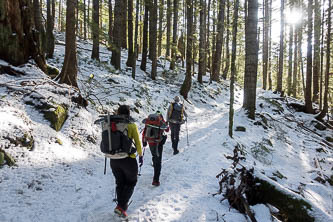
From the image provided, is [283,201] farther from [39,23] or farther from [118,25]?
[118,25]

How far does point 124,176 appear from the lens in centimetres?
400

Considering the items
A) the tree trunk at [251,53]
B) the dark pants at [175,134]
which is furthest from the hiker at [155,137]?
the tree trunk at [251,53]

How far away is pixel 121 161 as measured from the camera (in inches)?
151

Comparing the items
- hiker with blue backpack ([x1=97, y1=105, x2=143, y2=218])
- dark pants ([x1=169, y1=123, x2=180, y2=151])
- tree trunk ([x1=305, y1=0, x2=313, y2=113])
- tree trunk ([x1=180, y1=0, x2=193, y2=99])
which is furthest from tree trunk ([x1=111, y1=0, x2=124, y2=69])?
tree trunk ([x1=305, y1=0, x2=313, y2=113])

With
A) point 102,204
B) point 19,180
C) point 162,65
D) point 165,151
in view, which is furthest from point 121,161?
point 162,65

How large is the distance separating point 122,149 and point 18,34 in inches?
253

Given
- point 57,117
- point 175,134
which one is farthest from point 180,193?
point 57,117

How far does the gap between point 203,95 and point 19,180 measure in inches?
639

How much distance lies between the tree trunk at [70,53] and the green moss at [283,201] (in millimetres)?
7245

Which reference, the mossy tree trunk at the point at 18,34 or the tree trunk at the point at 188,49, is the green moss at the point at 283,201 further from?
the tree trunk at the point at 188,49

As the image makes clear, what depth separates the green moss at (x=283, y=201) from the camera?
14.1 feet

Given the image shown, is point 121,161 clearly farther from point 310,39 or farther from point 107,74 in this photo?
point 310,39

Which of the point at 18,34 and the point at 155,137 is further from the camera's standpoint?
the point at 18,34

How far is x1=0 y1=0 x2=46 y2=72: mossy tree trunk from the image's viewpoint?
22.9 feet
